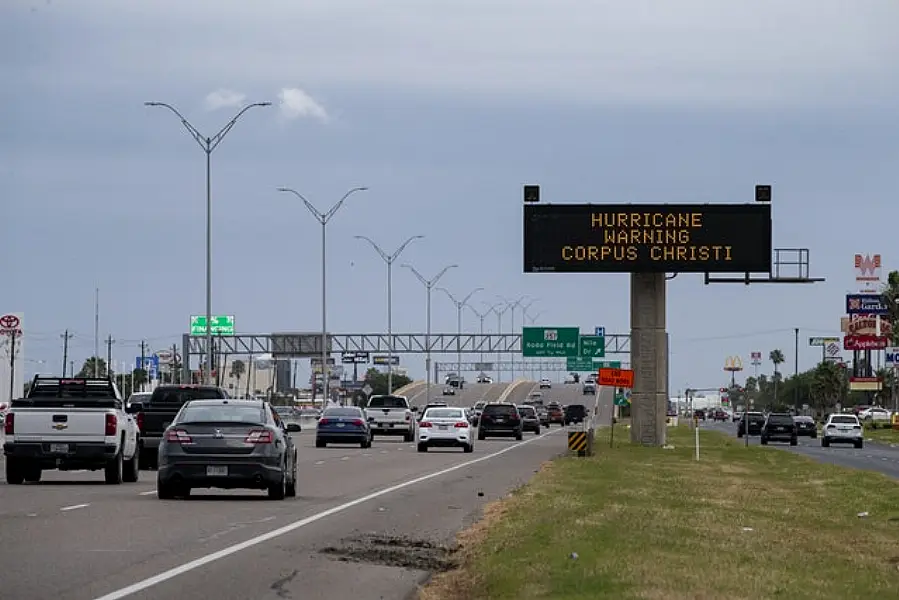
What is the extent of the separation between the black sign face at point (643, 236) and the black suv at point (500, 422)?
1936 cm

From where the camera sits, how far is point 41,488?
3066cm

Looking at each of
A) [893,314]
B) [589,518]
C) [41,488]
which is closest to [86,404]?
[41,488]

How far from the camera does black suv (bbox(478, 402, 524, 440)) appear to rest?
76188mm

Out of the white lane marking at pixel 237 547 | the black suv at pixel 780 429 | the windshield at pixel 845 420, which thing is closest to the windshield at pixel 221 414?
the white lane marking at pixel 237 547

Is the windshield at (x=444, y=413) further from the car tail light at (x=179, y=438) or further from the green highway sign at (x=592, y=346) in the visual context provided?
the green highway sign at (x=592, y=346)

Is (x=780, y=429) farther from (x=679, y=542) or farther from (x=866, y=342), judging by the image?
(x=679, y=542)

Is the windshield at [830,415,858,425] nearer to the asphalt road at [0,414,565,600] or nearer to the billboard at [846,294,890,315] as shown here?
the asphalt road at [0,414,565,600]

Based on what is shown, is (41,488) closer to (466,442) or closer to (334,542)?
(334,542)

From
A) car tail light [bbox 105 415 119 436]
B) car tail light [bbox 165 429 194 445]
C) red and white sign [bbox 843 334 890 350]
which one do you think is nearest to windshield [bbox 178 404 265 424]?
car tail light [bbox 165 429 194 445]

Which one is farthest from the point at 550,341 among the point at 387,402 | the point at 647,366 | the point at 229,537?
the point at 229,537

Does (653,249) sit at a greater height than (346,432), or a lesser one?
greater

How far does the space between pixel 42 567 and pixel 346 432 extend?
4601 cm

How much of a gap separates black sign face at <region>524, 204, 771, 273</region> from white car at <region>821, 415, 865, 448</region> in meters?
26.5

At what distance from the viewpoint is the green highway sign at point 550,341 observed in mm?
113625
